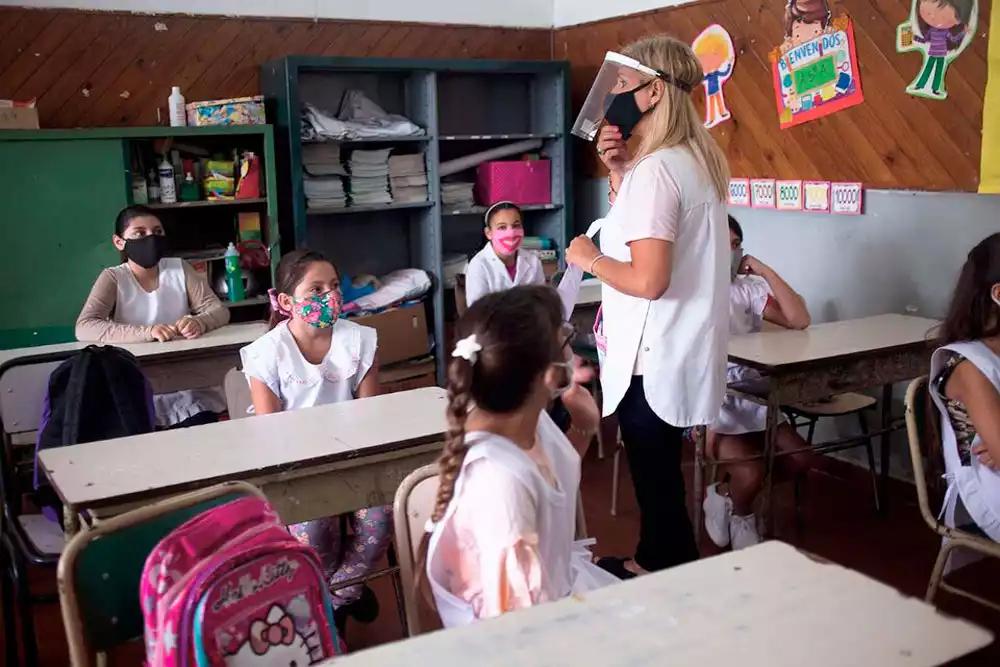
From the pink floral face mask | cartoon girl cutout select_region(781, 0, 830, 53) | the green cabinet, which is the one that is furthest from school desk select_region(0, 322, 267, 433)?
cartoon girl cutout select_region(781, 0, 830, 53)

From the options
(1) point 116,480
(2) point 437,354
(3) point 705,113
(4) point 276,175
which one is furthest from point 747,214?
(1) point 116,480

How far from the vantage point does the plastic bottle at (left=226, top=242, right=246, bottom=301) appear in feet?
15.1

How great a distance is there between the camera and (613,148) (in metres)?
2.44

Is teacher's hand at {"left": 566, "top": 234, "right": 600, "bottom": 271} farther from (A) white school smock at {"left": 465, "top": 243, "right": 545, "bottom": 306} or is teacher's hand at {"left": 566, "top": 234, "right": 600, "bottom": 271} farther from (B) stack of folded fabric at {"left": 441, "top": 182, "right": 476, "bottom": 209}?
(B) stack of folded fabric at {"left": 441, "top": 182, "right": 476, "bottom": 209}

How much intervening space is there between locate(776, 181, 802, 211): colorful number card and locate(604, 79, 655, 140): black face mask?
199 cm

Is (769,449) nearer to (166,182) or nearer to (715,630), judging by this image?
(715,630)

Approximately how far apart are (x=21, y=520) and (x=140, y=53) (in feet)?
9.39

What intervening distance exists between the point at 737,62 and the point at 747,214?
2.23 feet

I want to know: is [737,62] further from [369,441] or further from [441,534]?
[441,534]

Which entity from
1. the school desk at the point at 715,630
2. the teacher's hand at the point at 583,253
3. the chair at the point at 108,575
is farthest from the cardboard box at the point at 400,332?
the school desk at the point at 715,630

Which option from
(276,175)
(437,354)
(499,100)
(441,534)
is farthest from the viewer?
(499,100)

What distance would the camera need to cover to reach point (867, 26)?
377 cm

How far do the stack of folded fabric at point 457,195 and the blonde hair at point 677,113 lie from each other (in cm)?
302

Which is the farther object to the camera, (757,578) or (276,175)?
(276,175)
